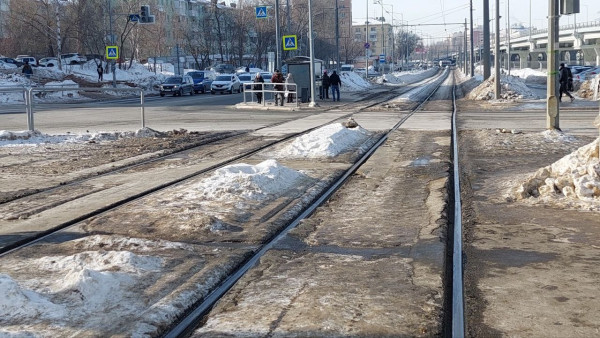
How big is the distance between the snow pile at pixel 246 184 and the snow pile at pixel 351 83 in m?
48.7

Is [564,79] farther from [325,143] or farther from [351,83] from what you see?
[351,83]

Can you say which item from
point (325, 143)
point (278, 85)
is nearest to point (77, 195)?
point (325, 143)

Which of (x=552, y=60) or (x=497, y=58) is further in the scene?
(x=497, y=58)

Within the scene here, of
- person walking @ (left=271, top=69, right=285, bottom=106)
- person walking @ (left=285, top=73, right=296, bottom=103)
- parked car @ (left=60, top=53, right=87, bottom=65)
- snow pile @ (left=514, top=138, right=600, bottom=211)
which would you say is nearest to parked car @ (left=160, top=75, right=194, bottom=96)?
person walking @ (left=285, top=73, right=296, bottom=103)

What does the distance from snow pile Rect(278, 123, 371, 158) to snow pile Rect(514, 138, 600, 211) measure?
561 centimetres

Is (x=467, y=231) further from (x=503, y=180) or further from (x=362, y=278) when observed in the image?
(x=503, y=180)

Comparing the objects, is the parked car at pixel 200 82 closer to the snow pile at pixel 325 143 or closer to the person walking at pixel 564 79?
the person walking at pixel 564 79

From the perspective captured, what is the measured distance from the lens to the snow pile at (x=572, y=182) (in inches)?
377

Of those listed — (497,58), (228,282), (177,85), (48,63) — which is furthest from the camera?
(48,63)

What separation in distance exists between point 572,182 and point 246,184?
4.29 m

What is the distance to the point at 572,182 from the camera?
32.4 feet

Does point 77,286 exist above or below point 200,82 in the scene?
below

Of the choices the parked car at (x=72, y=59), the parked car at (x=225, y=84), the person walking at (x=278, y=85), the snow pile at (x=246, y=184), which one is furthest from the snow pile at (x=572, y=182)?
the parked car at (x=72, y=59)

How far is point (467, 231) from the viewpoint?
8.46 m
